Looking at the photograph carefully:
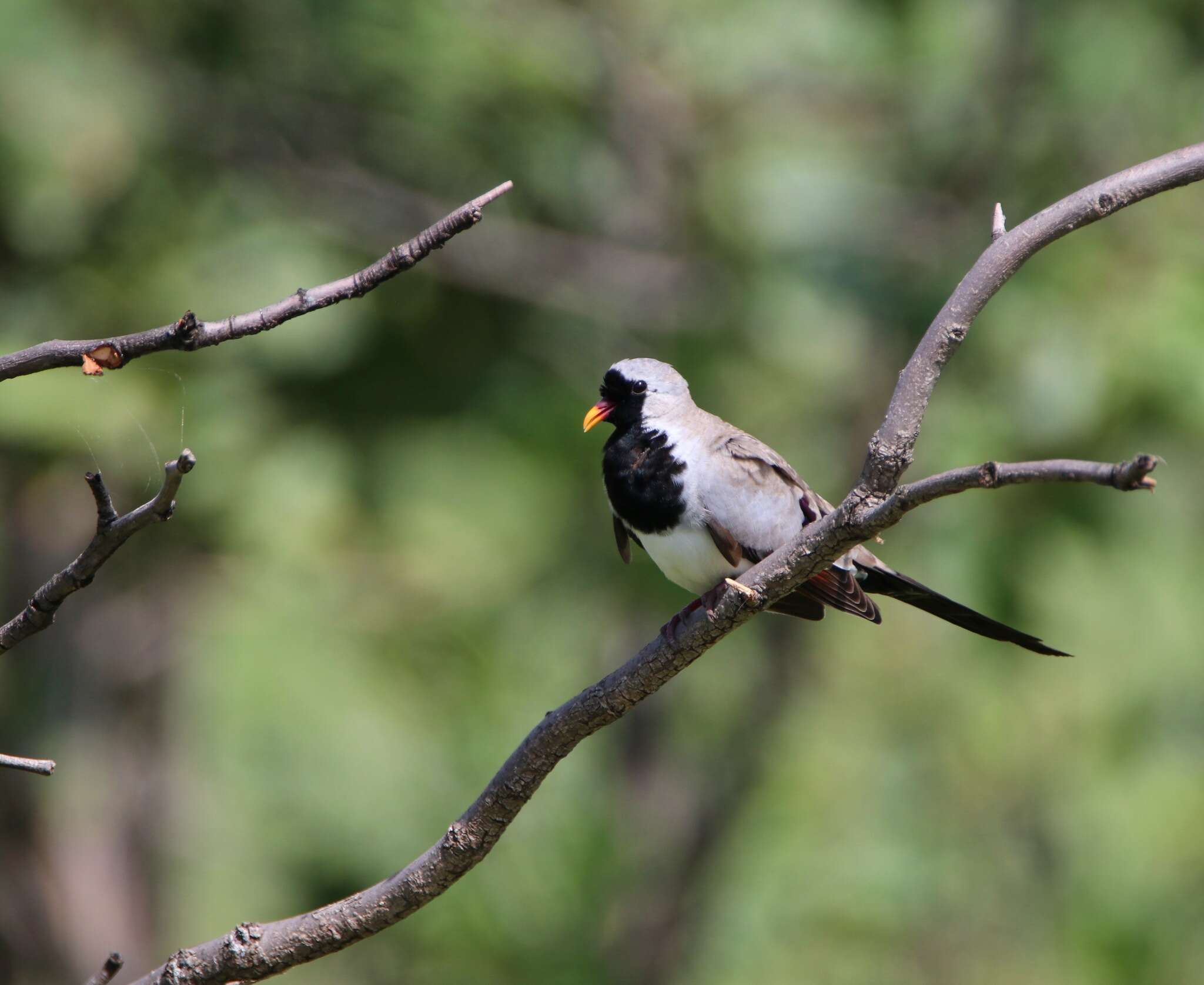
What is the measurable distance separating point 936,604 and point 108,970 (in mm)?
2551

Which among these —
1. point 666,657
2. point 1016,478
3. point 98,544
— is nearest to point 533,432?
point 666,657

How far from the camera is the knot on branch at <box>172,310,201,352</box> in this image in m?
2.04

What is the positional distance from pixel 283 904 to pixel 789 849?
2.96m

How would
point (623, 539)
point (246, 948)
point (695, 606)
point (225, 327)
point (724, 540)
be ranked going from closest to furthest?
point (225, 327)
point (246, 948)
point (695, 606)
point (724, 540)
point (623, 539)

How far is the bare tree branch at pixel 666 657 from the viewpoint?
85.4 inches

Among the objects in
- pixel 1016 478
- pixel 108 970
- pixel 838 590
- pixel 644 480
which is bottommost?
pixel 108 970

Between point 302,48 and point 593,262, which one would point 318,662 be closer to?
point 593,262

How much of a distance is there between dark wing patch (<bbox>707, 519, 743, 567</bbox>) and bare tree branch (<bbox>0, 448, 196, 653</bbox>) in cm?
197

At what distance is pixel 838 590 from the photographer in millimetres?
3674

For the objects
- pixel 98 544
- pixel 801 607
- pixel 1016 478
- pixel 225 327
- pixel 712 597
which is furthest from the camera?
pixel 801 607

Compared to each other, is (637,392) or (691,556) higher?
(637,392)

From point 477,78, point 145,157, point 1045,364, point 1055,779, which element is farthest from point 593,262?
point 1055,779

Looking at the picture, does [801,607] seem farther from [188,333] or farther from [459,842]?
[188,333]

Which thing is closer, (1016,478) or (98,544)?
(1016,478)
